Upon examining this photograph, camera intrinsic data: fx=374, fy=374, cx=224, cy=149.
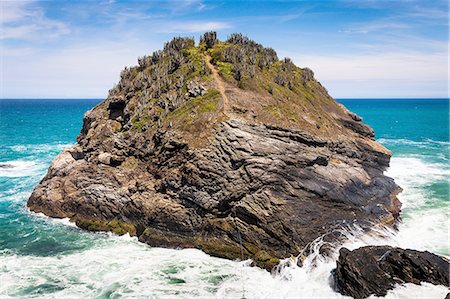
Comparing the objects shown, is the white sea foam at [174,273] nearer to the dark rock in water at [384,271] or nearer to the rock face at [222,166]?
the dark rock in water at [384,271]

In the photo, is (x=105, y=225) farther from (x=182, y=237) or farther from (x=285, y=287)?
(x=285, y=287)

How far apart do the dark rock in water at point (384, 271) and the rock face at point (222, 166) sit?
4.32 meters

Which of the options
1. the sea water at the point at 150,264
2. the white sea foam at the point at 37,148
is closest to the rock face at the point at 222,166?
the sea water at the point at 150,264

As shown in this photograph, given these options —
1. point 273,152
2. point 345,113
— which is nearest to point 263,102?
point 273,152

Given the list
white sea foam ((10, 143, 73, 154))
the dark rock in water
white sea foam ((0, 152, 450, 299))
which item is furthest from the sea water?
white sea foam ((10, 143, 73, 154))

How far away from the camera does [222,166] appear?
28422 millimetres

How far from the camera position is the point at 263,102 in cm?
3381

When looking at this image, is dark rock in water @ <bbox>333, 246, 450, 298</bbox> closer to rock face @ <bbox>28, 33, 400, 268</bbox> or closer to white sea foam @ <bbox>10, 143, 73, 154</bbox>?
rock face @ <bbox>28, 33, 400, 268</bbox>

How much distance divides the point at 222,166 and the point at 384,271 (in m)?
13.1

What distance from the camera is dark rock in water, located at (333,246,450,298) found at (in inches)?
787

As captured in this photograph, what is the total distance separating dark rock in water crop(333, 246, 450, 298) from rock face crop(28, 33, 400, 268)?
4.32 meters

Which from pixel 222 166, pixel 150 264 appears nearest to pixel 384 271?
pixel 222 166

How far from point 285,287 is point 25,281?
632 inches

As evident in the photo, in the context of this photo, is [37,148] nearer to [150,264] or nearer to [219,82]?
[219,82]
